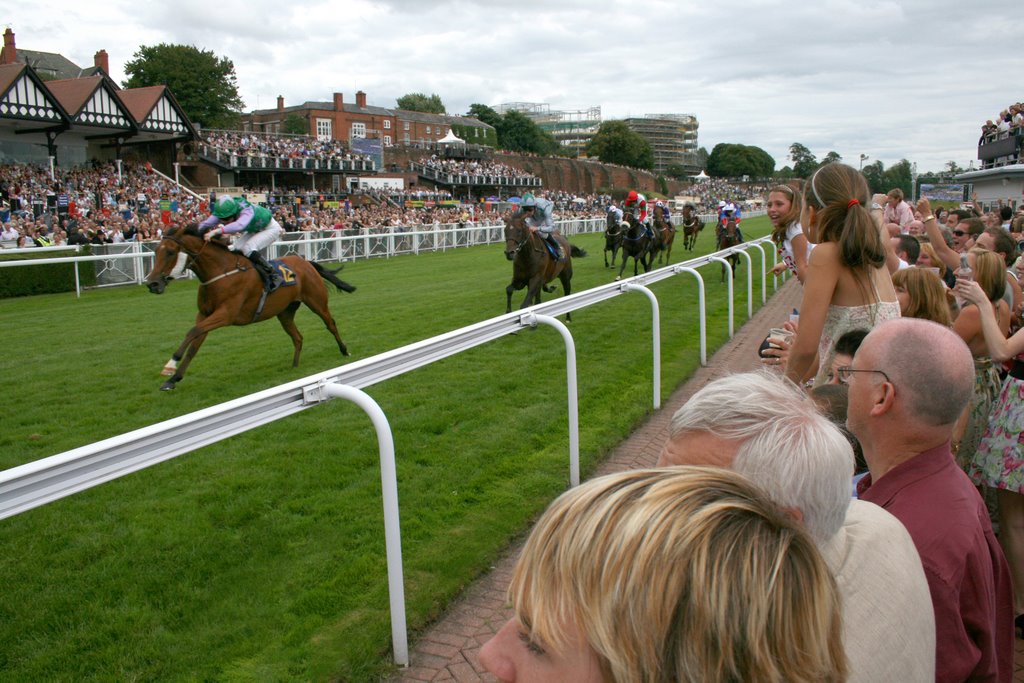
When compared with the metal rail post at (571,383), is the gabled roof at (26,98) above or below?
above

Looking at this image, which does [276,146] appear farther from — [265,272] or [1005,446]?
[1005,446]

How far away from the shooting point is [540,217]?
11484 millimetres

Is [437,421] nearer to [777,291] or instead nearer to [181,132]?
[777,291]

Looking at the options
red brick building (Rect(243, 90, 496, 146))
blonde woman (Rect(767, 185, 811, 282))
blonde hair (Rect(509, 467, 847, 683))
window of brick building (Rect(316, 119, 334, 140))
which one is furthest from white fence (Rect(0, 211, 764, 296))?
window of brick building (Rect(316, 119, 334, 140))

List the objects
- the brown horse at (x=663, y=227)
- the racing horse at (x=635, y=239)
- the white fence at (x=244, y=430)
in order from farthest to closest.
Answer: the brown horse at (x=663, y=227) < the racing horse at (x=635, y=239) < the white fence at (x=244, y=430)

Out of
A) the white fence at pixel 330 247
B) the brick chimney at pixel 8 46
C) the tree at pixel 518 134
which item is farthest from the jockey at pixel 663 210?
the tree at pixel 518 134

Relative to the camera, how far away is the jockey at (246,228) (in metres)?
8.12

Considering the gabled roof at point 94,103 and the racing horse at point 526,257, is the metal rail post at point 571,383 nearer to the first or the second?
the racing horse at point 526,257

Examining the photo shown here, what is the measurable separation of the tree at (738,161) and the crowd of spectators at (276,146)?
10235 cm

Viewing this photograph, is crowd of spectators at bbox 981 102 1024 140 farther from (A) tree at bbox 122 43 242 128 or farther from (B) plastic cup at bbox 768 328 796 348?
(A) tree at bbox 122 43 242 128

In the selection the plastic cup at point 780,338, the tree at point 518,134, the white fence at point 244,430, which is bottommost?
the white fence at point 244,430

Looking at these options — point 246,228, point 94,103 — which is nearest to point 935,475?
point 246,228

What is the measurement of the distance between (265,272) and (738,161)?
471ft

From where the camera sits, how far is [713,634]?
810 mm
